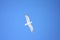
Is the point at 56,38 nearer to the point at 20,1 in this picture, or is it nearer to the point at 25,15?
the point at 25,15

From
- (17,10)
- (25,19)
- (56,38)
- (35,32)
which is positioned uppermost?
(17,10)

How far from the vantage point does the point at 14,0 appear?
3.88 feet

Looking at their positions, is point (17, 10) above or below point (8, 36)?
above

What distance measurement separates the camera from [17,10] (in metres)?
1.19

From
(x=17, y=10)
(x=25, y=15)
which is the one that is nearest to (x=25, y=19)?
(x=25, y=15)

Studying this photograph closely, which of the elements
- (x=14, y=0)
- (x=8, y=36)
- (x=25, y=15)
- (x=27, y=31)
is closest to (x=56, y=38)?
(x=27, y=31)

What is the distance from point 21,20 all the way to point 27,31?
17cm

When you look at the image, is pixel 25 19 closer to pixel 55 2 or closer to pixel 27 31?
pixel 27 31

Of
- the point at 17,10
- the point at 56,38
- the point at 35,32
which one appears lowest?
the point at 56,38

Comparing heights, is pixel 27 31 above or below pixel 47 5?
below

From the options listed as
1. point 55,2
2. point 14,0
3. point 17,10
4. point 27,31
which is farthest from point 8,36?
point 55,2

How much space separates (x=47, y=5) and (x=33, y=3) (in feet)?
0.67

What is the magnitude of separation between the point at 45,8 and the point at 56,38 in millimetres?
463

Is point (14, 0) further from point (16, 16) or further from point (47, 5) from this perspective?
point (47, 5)
